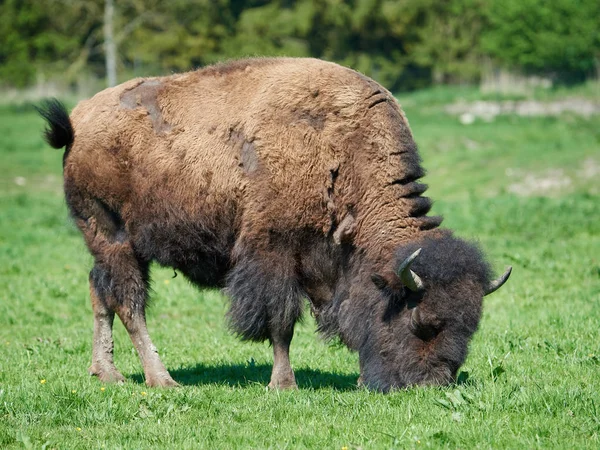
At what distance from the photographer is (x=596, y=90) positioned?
119 feet

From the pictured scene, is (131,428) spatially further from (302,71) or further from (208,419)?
(302,71)

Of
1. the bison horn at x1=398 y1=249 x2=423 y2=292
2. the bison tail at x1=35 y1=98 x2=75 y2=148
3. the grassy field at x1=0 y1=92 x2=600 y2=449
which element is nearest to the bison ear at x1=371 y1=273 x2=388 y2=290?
the bison horn at x1=398 y1=249 x2=423 y2=292

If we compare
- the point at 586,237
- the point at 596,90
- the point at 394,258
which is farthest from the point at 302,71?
the point at 596,90

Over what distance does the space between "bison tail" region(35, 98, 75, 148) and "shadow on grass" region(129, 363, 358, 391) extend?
2.20m

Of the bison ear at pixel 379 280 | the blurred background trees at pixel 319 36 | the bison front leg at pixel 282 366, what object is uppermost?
the bison ear at pixel 379 280

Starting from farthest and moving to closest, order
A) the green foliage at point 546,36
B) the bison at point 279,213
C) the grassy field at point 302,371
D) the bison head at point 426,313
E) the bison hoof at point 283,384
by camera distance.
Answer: the green foliage at point 546,36 → the bison hoof at point 283,384 → the bison at point 279,213 → the bison head at point 426,313 → the grassy field at point 302,371

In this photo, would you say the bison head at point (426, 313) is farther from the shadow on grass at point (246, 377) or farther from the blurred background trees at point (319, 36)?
the blurred background trees at point (319, 36)

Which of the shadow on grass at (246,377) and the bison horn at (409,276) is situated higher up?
the bison horn at (409,276)

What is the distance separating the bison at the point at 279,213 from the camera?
6824mm

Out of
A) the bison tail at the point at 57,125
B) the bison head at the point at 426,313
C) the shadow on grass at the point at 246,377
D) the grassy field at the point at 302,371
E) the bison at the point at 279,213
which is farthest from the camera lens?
the bison tail at the point at 57,125

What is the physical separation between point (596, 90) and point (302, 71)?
31.5m

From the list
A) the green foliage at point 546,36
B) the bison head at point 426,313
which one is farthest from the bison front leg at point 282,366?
the green foliage at point 546,36

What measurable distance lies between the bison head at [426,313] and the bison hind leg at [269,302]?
694 millimetres

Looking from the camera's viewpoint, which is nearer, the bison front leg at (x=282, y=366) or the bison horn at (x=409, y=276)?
the bison horn at (x=409, y=276)
